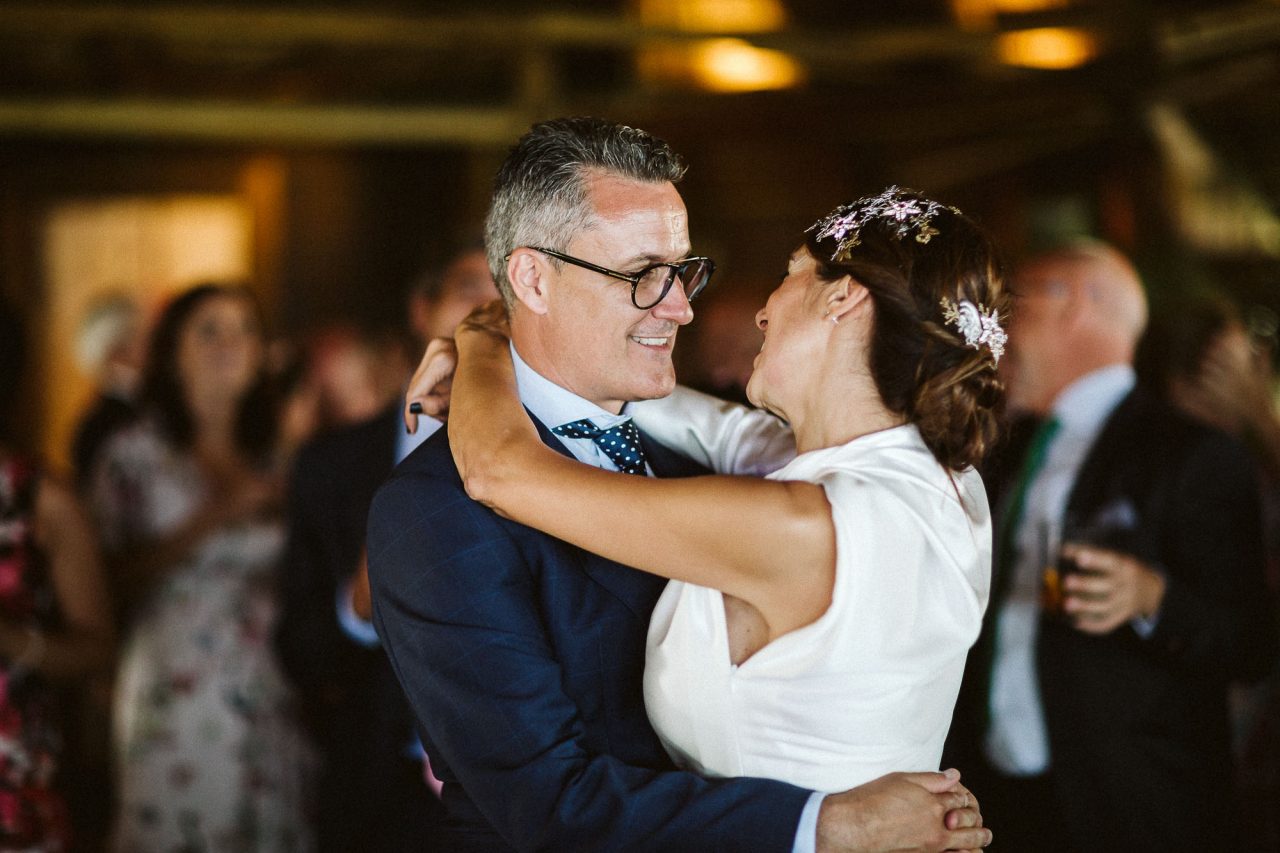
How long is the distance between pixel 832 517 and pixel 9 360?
6.47ft

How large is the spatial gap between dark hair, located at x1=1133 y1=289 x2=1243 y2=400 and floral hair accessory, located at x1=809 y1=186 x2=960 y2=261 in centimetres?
226

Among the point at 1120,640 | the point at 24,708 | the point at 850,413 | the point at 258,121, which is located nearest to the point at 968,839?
the point at 850,413

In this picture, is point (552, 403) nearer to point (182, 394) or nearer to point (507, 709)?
point (507, 709)

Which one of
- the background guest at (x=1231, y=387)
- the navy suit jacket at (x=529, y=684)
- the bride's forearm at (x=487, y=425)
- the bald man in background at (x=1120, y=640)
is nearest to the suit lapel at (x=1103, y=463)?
the bald man in background at (x=1120, y=640)

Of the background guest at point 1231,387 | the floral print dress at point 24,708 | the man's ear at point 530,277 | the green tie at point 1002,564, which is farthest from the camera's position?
the background guest at point 1231,387

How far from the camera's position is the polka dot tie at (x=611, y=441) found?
1885 millimetres

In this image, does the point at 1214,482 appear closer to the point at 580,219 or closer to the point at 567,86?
the point at 580,219

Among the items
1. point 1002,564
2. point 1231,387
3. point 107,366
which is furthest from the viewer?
point 107,366

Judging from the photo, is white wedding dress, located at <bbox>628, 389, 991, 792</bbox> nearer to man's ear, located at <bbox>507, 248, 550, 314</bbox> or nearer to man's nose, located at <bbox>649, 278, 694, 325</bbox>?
man's nose, located at <bbox>649, 278, 694, 325</bbox>

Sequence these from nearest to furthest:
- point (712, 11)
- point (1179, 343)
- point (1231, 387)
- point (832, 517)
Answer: point (832, 517) → point (1231, 387) → point (1179, 343) → point (712, 11)

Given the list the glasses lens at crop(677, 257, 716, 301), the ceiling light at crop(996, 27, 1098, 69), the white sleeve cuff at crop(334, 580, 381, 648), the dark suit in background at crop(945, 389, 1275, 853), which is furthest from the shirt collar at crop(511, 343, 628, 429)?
the ceiling light at crop(996, 27, 1098, 69)

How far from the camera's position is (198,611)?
3.36 metres

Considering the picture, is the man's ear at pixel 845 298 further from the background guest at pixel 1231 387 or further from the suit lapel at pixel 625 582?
the background guest at pixel 1231 387

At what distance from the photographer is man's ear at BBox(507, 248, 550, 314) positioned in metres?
1.85
